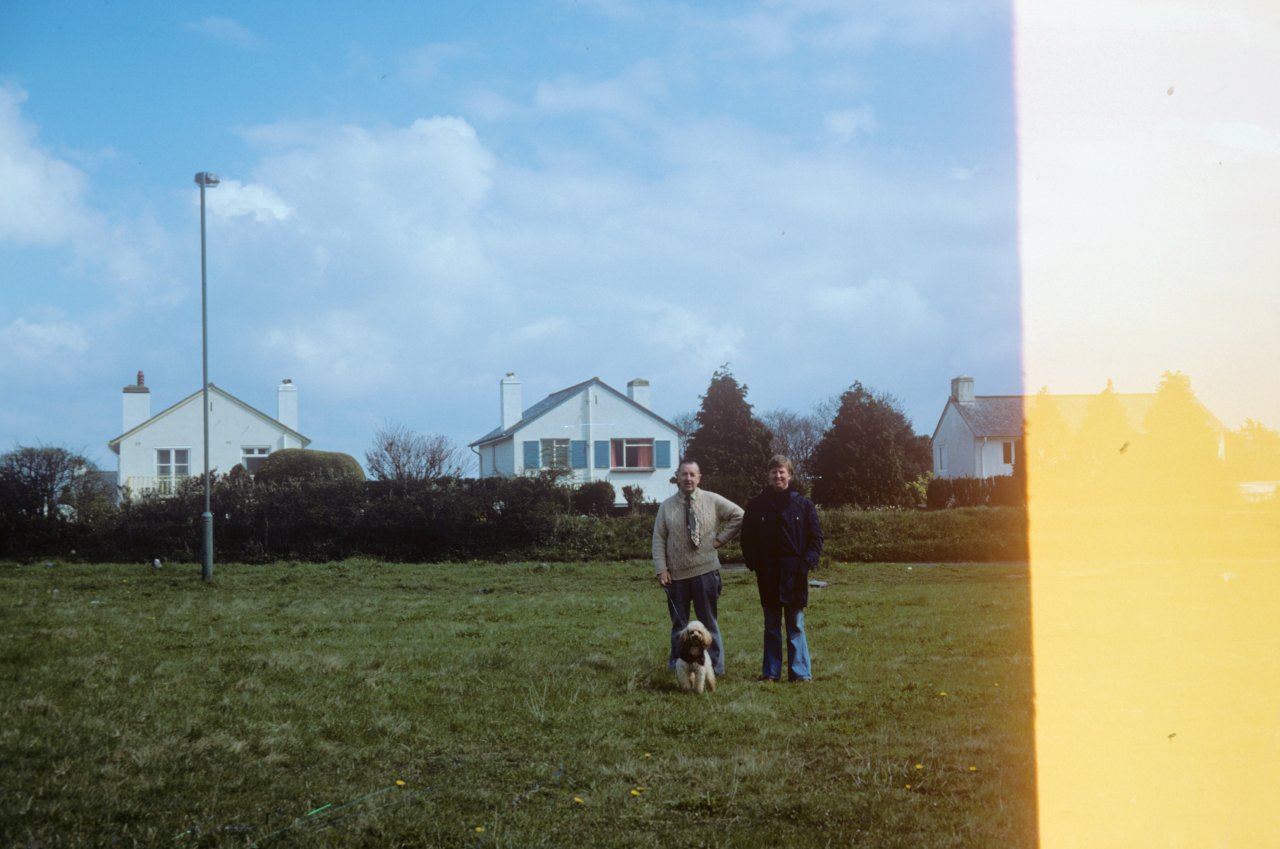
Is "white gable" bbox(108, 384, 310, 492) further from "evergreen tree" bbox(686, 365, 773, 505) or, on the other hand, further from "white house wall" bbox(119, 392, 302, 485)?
"evergreen tree" bbox(686, 365, 773, 505)

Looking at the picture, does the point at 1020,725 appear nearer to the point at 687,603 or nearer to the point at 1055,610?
the point at 687,603

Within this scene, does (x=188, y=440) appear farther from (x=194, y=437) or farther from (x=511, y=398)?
(x=511, y=398)

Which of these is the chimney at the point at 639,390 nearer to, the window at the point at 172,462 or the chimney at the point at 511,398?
the chimney at the point at 511,398

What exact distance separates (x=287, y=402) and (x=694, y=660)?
47.7 meters

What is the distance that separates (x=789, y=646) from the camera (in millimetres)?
9156

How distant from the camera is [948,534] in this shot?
1101 inches

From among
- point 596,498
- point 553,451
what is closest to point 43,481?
point 596,498

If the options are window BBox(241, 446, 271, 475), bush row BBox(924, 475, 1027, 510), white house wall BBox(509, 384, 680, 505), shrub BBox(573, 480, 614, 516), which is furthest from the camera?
white house wall BBox(509, 384, 680, 505)

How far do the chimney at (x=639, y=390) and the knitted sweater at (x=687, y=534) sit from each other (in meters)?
44.6

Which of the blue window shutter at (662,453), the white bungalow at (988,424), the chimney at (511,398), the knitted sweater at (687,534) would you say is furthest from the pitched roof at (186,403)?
the knitted sweater at (687,534)

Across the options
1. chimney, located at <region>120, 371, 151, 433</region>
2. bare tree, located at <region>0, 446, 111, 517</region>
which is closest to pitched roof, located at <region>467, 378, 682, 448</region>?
chimney, located at <region>120, 371, 151, 433</region>

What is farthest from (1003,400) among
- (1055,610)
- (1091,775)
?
(1091,775)

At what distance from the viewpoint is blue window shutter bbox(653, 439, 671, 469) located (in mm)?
51344

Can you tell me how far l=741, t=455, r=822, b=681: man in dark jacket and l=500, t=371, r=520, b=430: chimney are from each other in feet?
144
